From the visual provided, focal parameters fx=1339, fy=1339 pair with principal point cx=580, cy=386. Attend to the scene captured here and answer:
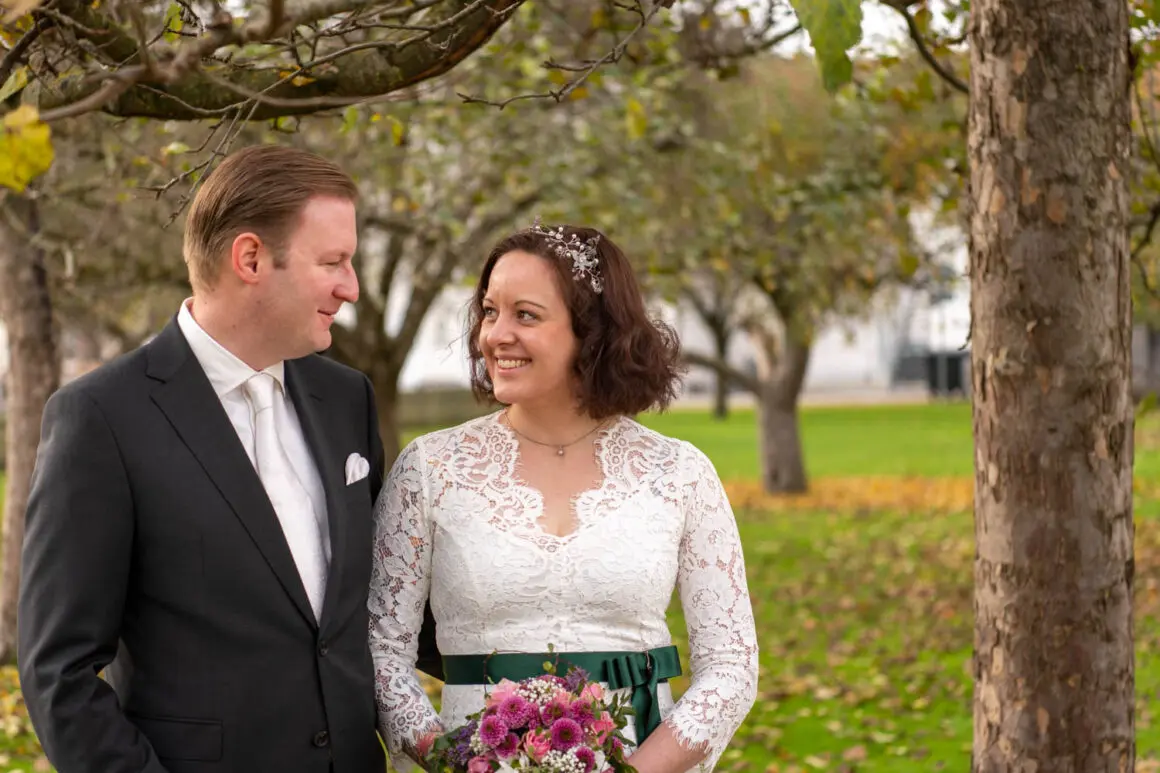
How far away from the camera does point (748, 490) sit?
18922 millimetres

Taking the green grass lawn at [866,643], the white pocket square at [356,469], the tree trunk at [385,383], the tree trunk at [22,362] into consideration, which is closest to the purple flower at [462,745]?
the white pocket square at [356,469]

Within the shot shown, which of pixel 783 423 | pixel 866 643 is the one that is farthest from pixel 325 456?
pixel 783 423

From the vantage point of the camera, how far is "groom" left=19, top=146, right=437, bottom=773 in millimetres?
2537

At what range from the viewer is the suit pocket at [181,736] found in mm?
2656

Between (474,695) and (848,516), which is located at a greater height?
(474,695)

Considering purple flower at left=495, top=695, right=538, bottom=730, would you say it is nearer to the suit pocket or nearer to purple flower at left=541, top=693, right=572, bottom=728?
purple flower at left=541, top=693, right=572, bottom=728

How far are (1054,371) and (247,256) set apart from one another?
73.6 inches

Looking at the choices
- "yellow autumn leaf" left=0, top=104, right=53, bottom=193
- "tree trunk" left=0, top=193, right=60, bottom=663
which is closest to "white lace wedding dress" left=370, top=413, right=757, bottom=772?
"yellow autumn leaf" left=0, top=104, right=53, bottom=193

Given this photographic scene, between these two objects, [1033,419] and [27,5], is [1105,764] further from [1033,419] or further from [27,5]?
[27,5]

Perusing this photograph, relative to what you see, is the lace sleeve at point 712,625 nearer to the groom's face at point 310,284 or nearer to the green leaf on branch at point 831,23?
the groom's face at point 310,284

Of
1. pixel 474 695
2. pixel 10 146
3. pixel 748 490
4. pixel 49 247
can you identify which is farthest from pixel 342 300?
pixel 748 490

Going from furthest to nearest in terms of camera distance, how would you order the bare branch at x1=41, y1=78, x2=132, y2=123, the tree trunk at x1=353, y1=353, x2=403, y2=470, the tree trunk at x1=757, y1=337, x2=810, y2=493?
1. the tree trunk at x1=757, y1=337, x2=810, y2=493
2. the tree trunk at x1=353, y1=353, x2=403, y2=470
3. the bare branch at x1=41, y1=78, x2=132, y2=123

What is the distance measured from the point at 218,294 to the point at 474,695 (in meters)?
1.06

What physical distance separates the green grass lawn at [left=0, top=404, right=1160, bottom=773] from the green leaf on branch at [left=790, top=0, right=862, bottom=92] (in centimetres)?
496
